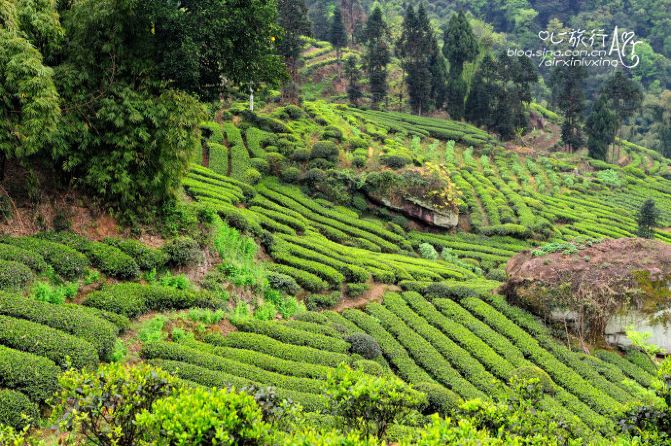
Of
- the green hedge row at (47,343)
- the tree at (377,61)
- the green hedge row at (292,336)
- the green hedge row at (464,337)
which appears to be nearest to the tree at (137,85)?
the green hedge row at (292,336)

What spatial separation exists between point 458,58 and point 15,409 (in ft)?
228

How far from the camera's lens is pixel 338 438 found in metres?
8.20

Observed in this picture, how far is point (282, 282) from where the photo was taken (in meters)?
22.1

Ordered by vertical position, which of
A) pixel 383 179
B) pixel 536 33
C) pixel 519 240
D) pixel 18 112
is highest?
pixel 536 33

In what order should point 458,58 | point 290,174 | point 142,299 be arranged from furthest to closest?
point 458,58 < point 290,174 < point 142,299

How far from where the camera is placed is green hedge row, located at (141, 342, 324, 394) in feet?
46.3

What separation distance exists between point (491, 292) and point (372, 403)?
708 inches

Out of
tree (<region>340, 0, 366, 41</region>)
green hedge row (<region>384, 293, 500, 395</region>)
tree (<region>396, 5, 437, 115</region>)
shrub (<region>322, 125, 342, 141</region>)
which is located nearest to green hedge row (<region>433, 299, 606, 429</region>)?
green hedge row (<region>384, 293, 500, 395</region>)

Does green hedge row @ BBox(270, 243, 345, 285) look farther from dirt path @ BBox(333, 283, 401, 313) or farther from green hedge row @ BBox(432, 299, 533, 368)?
green hedge row @ BBox(432, 299, 533, 368)

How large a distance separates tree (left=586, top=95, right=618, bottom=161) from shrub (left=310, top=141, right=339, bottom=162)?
134 ft

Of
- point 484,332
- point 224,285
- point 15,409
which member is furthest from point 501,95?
point 15,409

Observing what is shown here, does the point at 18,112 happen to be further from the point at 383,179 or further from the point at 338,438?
the point at 383,179

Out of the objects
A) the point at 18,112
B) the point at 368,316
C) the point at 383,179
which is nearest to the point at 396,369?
the point at 368,316

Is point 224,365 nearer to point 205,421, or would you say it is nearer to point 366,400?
point 366,400
